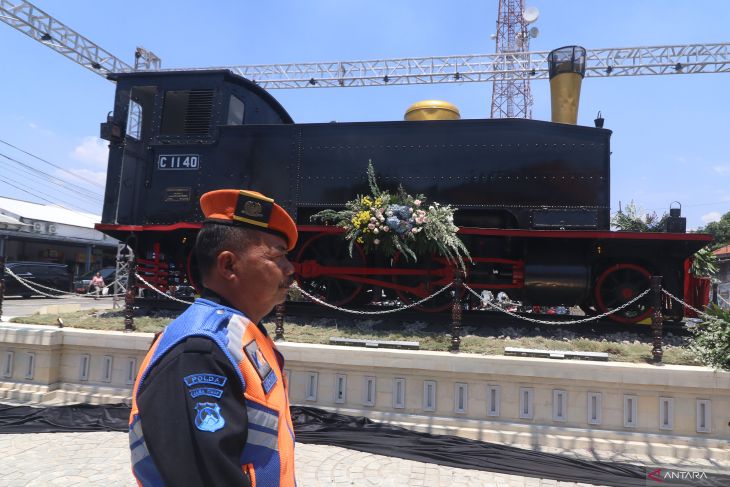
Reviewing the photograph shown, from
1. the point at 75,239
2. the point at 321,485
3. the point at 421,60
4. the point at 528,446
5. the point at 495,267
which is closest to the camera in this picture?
the point at 321,485

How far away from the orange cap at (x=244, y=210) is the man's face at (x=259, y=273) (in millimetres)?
35

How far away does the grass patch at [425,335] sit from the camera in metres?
5.04

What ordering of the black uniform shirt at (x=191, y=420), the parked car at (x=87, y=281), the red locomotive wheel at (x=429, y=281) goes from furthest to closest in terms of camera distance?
the parked car at (x=87, y=281)
the red locomotive wheel at (x=429, y=281)
the black uniform shirt at (x=191, y=420)

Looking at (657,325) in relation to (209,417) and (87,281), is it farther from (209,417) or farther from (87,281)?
(87,281)

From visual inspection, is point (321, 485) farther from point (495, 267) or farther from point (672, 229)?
point (672, 229)

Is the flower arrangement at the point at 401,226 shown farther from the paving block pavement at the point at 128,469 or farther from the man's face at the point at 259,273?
the man's face at the point at 259,273

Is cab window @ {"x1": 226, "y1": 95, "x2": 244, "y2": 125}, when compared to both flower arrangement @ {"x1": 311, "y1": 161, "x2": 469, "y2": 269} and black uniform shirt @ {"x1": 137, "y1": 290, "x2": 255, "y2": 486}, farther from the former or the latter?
black uniform shirt @ {"x1": 137, "y1": 290, "x2": 255, "y2": 486}

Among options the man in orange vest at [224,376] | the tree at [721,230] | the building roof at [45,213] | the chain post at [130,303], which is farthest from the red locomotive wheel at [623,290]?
the tree at [721,230]

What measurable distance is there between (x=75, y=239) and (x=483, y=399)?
91.1 ft

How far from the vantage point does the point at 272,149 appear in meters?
7.20

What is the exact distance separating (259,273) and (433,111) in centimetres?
666

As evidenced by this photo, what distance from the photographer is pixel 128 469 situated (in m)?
3.73

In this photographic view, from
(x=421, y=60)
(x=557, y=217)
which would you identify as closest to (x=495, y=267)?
(x=557, y=217)

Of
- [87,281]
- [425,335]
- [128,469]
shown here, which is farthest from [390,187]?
[87,281]
